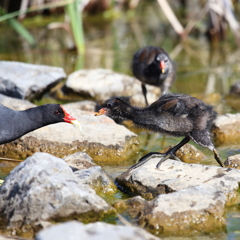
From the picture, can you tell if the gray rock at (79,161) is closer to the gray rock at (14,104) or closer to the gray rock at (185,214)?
the gray rock at (185,214)

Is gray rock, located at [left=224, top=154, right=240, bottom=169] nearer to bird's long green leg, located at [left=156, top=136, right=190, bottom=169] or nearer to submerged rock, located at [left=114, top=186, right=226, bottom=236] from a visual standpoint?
bird's long green leg, located at [left=156, top=136, right=190, bottom=169]

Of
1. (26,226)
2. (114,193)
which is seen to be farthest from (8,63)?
(26,226)

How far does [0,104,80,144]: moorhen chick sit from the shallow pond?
0.57 m

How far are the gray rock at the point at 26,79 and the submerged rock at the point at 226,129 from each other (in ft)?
8.00

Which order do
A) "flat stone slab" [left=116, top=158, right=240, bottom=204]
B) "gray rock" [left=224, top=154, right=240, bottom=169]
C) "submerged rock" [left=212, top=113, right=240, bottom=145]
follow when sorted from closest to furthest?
"flat stone slab" [left=116, top=158, right=240, bottom=204], "gray rock" [left=224, top=154, right=240, bottom=169], "submerged rock" [left=212, top=113, right=240, bottom=145]

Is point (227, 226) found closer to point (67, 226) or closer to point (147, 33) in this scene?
point (67, 226)

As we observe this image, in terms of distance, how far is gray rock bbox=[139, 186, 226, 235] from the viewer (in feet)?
10.7

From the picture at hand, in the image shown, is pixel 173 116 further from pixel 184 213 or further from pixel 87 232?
pixel 87 232

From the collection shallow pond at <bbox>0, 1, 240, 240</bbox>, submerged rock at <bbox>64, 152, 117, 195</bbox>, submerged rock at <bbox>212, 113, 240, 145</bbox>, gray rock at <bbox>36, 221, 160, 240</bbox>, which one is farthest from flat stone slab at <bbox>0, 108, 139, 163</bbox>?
gray rock at <bbox>36, 221, 160, 240</bbox>

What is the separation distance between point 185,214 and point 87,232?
0.95m

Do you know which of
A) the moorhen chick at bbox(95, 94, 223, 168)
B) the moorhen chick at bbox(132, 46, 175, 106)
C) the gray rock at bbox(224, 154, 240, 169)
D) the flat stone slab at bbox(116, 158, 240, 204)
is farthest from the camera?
the moorhen chick at bbox(132, 46, 175, 106)

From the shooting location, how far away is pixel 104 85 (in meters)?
6.90

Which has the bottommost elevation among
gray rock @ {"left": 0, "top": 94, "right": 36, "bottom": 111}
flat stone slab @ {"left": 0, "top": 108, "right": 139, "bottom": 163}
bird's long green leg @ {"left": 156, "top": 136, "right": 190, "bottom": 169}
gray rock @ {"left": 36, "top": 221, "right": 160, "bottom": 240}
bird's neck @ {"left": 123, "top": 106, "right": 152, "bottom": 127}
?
flat stone slab @ {"left": 0, "top": 108, "right": 139, "bottom": 163}

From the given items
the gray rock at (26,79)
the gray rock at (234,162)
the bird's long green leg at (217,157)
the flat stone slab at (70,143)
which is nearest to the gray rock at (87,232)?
the bird's long green leg at (217,157)
